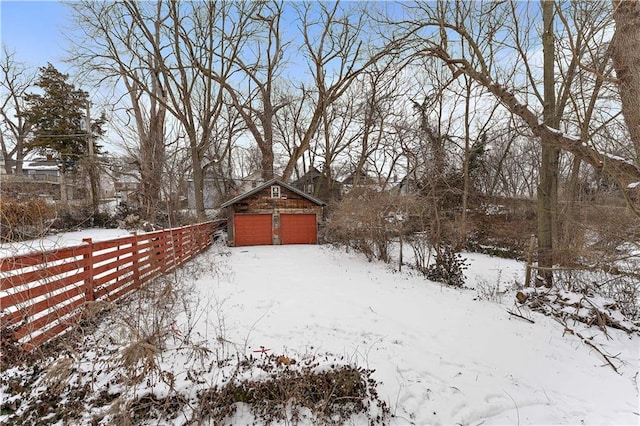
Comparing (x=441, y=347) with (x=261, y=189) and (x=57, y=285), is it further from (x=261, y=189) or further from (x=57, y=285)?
(x=261, y=189)

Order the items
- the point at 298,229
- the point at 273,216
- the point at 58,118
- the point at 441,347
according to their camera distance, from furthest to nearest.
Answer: the point at 58,118
the point at 298,229
the point at 273,216
the point at 441,347

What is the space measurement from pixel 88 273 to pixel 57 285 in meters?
0.72

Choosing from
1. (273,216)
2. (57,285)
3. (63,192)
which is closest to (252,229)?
(273,216)

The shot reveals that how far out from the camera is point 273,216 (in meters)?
14.7

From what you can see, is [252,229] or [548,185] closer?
[548,185]

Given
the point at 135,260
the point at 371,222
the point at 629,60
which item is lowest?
the point at 135,260

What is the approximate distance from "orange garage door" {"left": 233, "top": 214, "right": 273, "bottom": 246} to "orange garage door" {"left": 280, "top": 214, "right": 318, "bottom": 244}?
0.76 meters

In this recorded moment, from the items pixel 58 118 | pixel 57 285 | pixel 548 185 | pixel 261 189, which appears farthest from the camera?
pixel 58 118

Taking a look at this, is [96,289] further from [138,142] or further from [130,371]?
[138,142]

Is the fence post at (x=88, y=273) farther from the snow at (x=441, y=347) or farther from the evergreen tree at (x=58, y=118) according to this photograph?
the evergreen tree at (x=58, y=118)

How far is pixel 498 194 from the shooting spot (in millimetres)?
19203

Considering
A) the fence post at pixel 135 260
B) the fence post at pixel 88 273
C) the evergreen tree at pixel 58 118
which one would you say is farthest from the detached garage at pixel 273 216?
the evergreen tree at pixel 58 118

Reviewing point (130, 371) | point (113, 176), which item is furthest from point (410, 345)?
point (113, 176)

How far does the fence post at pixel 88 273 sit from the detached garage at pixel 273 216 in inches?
393
